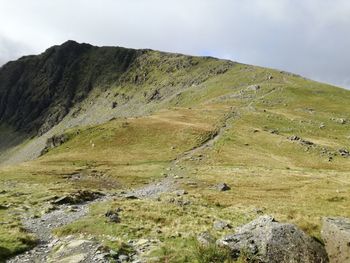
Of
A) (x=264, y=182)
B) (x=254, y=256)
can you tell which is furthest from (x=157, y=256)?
(x=264, y=182)

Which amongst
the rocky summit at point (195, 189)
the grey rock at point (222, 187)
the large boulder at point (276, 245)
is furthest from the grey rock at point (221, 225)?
the grey rock at point (222, 187)

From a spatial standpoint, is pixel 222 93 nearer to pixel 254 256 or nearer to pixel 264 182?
pixel 264 182

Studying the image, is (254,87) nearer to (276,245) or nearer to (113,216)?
(113,216)

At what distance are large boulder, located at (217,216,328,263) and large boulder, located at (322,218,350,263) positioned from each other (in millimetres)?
375

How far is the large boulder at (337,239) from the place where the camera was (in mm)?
19144

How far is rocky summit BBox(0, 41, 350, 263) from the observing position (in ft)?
67.8

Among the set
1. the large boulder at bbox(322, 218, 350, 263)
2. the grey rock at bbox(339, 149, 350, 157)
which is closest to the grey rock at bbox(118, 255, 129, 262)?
the large boulder at bbox(322, 218, 350, 263)

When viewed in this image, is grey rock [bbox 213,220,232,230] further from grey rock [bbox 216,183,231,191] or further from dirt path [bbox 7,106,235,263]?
grey rock [bbox 216,183,231,191]

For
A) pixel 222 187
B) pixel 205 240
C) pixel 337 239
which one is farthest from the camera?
pixel 222 187

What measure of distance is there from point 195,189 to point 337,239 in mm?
36713

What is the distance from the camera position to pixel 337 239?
1983 cm

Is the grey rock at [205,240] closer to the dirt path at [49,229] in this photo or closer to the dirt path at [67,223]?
the dirt path at [67,223]

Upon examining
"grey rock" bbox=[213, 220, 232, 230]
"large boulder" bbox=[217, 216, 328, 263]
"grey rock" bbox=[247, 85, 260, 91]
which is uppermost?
"grey rock" bbox=[247, 85, 260, 91]

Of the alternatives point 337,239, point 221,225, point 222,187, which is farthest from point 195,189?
point 337,239
